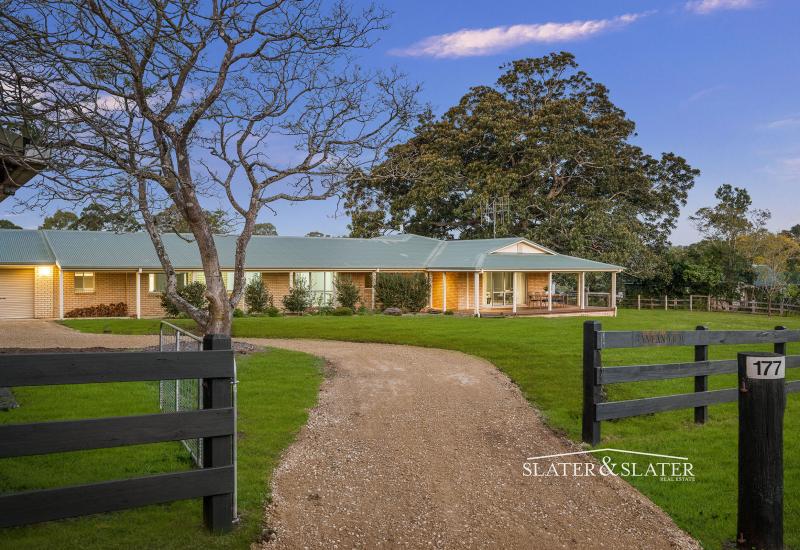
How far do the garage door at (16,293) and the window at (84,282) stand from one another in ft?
6.06

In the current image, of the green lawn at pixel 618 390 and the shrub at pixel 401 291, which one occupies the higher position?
the shrub at pixel 401 291

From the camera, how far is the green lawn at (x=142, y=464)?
441 cm

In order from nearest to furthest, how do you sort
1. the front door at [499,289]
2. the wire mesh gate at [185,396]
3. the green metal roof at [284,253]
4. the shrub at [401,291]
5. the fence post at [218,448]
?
1. the fence post at [218,448]
2. the wire mesh gate at [185,396]
3. the green metal roof at [284,253]
4. the shrub at [401,291]
5. the front door at [499,289]

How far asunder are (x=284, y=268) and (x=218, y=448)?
93.4 ft

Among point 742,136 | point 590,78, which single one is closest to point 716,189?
point 590,78

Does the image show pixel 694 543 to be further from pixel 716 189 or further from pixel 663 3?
pixel 716 189

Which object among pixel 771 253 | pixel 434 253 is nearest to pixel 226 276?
pixel 434 253

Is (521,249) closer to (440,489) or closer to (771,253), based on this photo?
(771,253)

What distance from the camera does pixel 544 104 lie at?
45.5 meters

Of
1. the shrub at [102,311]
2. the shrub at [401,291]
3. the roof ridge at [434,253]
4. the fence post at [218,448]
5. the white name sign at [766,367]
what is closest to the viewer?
the white name sign at [766,367]

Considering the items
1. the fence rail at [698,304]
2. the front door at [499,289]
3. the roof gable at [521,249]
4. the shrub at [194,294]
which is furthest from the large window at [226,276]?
the fence rail at [698,304]

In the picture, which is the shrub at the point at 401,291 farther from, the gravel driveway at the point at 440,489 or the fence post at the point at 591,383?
the fence post at the point at 591,383

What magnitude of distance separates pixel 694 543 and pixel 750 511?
52 centimetres

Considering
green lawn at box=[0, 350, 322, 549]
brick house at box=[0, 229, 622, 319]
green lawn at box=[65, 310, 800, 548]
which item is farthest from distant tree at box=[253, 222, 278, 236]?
green lawn at box=[0, 350, 322, 549]
